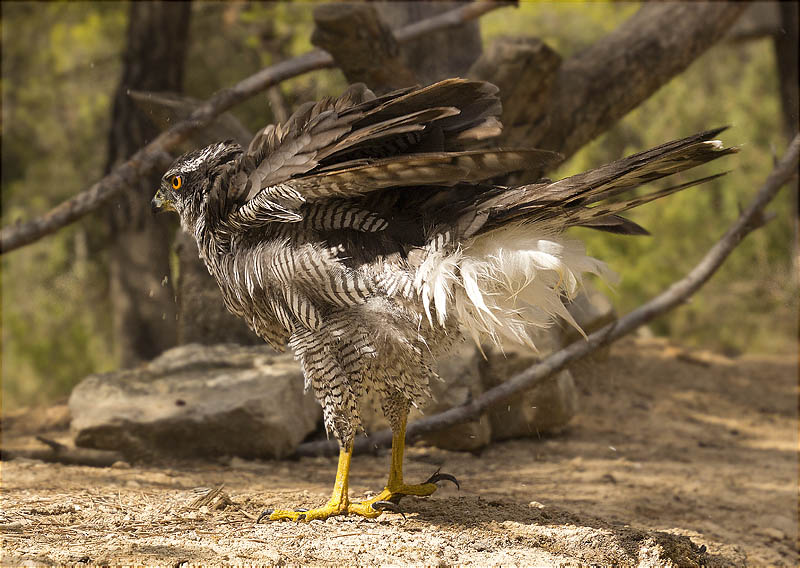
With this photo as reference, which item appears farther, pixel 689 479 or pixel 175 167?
pixel 689 479

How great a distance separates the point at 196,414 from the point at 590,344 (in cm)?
276

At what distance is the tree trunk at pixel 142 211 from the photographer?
26.0ft

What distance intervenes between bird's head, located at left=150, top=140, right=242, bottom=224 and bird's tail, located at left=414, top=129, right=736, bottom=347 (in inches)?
50.3

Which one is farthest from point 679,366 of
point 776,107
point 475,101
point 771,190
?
point 776,107

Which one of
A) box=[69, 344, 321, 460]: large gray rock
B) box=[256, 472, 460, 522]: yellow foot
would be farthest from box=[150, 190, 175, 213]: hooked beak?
box=[256, 472, 460, 522]: yellow foot

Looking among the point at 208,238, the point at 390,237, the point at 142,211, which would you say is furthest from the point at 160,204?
the point at 142,211

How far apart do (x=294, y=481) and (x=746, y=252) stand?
909cm

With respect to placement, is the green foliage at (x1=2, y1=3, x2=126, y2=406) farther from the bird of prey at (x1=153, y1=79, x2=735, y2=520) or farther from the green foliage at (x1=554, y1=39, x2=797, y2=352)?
the green foliage at (x1=554, y1=39, x2=797, y2=352)

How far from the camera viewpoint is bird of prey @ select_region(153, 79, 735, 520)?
10.2 feet

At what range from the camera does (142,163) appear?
18.2 feet

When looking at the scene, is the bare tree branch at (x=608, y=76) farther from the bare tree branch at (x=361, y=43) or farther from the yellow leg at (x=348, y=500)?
the yellow leg at (x=348, y=500)

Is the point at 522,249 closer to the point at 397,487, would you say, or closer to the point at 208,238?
the point at 397,487

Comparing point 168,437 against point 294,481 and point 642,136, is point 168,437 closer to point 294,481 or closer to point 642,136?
point 294,481

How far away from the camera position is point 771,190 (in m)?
5.72
